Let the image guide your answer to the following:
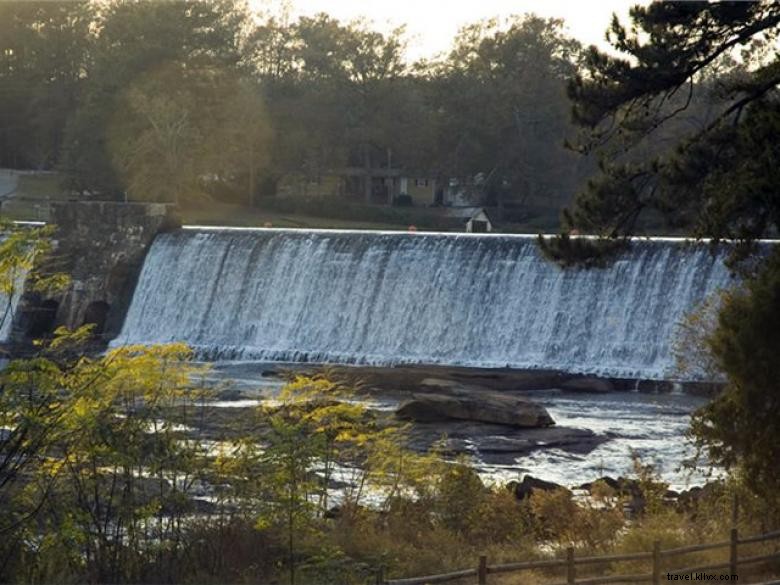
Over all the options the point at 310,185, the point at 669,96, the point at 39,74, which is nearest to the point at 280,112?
the point at 310,185

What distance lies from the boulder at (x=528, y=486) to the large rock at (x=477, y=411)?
5509mm

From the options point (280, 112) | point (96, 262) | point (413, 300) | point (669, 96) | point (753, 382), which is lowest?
point (753, 382)

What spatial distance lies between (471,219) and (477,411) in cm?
3455

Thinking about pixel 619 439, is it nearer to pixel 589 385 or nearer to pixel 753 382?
pixel 589 385

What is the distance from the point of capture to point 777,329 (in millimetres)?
14375

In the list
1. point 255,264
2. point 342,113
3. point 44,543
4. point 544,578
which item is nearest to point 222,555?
point 44,543

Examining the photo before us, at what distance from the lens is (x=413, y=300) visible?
36.6 meters

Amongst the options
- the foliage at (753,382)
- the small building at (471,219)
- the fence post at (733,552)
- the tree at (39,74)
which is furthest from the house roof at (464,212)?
the fence post at (733,552)

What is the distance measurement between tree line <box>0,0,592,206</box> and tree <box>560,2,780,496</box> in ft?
151

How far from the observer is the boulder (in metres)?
19.5

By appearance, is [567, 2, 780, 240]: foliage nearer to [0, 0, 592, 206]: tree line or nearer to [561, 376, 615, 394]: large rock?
[561, 376, 615, 394]: large rock

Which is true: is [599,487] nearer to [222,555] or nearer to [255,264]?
[222,555]

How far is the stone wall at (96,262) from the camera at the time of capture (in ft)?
134

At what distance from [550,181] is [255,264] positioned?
26093 mm
